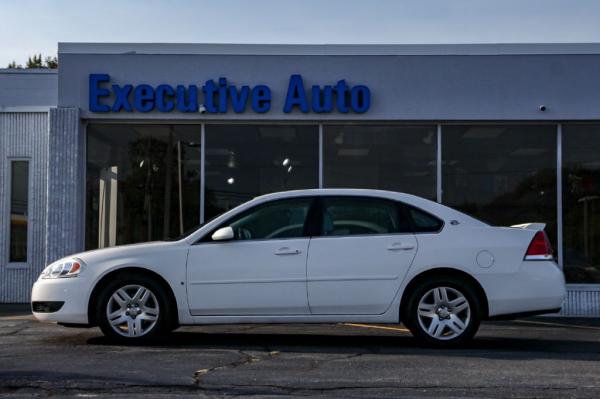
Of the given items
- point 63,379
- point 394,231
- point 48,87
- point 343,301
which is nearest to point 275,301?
point 343,301

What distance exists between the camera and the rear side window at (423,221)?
28.1 feet

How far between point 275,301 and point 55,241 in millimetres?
5817

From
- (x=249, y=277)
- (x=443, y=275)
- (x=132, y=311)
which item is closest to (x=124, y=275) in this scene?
(x=132, y=311)

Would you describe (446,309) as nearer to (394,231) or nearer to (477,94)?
(394,231)

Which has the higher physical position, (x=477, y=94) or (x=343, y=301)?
(x=477, y=94)

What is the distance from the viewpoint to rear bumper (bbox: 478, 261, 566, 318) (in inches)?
329

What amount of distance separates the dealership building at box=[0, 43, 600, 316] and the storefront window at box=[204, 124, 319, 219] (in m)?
0.02

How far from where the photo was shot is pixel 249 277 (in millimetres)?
8438

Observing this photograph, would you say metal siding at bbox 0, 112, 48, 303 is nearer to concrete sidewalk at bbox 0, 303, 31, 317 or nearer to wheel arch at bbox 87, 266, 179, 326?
concrete sidewalk at bbox 0, 303, 31, 317

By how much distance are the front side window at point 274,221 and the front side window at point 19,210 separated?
23.2ft

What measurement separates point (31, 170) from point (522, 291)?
9080 millimetres

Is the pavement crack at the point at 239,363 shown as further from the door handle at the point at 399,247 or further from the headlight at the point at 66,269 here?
the headlight at the point at 66,269

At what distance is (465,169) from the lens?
1341cm

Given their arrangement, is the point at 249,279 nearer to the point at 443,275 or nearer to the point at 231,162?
the point at 443,275
